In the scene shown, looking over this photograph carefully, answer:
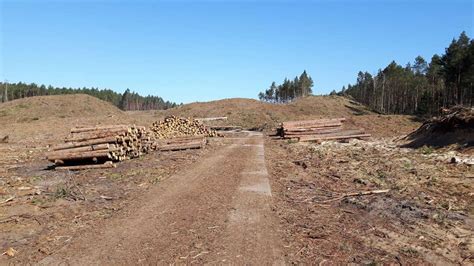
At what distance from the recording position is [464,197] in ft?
28.9

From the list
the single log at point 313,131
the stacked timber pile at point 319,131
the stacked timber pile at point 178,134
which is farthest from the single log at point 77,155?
the single log at point 313,131

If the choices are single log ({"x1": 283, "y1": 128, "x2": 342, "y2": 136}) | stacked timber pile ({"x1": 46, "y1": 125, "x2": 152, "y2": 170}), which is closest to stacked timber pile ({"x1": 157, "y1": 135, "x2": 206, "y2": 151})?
stacked timber pile ({"x1": 46, "y1": 125, "x2": 152, "y2": 170})

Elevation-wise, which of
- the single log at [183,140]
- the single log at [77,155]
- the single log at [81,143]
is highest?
the single log at [81,143]

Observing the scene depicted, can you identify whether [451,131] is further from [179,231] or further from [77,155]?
[77,155]

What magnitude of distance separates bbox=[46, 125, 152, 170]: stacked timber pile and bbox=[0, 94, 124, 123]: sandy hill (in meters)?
43.3

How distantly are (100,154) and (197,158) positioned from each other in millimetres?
3923

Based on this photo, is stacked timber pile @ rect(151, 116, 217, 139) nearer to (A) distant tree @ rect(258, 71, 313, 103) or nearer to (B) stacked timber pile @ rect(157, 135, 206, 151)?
(B) stacked timber pile @ rect(157, 135, 206, 151)

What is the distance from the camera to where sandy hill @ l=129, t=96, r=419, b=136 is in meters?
33.0

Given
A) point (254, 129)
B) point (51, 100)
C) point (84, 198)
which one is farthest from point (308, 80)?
point (84, 198)

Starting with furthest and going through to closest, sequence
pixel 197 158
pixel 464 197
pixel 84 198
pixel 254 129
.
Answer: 1. pixel 254 129
2. pixel 197 158
3. pixel 84 198
4. pixel 464 197

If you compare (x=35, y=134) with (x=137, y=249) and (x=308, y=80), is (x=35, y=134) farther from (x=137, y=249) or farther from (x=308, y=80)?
(x=308, y=80)

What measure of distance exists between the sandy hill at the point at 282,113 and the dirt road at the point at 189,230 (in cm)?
2269

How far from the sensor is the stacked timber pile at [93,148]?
1540 cm

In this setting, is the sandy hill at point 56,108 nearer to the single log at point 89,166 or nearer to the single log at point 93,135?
the single log at point 93,135
